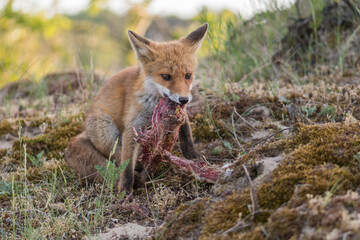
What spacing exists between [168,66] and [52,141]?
2.58 meters

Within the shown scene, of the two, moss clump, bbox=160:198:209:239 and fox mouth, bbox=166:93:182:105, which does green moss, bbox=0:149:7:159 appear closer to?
fox mouth, bbox=166:93:182:105

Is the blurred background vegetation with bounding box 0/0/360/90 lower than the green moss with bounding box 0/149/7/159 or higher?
higher

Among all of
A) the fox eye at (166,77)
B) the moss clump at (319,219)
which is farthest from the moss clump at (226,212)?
the fox eye at (166,77)

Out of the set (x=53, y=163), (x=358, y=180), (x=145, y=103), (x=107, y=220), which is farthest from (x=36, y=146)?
(x=358, y=180)

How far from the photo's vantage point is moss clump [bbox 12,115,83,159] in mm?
5244

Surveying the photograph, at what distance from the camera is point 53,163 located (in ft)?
15.4

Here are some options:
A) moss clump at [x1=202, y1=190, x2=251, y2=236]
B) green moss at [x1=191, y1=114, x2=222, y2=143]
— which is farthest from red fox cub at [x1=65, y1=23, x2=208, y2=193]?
moss clump at [x1=202, y1=190, x2=251, y2=236]

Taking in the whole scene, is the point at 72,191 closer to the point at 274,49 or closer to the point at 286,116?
the point at 286,116

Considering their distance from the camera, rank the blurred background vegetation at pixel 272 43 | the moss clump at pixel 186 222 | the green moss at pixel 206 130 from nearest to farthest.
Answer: the moss clump at pixel 186 222, the green moss at pixel 206 130, the blurred background vegetation at pixel 272 43

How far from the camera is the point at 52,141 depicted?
5.49 meters

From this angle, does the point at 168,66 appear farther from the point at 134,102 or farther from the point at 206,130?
the point at 206,130

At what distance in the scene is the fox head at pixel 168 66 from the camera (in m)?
3.81

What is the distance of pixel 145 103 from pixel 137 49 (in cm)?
68

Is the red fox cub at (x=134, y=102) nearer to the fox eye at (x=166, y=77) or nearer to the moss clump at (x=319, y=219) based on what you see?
the fox eye at (x=166, y=77)
